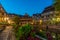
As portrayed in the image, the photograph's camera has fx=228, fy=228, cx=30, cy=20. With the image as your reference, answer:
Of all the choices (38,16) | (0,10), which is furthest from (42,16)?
(0,10)

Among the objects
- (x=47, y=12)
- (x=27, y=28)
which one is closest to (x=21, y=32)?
(x=27, y=28)

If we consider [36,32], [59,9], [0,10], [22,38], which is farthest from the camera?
[0,10]

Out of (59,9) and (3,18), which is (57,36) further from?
(3,18)

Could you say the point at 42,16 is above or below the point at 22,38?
above

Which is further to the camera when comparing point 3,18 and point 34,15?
Answer: point 3,18

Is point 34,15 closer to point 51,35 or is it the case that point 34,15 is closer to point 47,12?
point 47,12

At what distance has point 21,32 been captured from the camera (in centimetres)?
635

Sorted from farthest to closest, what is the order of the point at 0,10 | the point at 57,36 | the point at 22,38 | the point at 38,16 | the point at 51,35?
the point at 0,10
the point at 38,16
the point at 22,38
the point at 51,35
the point at 57,36

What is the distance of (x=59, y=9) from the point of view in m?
11.6

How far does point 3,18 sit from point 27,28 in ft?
61.4

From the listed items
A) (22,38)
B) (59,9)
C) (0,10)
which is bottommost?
(22,38)

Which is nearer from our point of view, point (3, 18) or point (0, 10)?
point (3, 18)

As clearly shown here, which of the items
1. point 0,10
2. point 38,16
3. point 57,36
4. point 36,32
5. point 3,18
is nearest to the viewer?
point 57,36

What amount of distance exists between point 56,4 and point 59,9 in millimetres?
969
